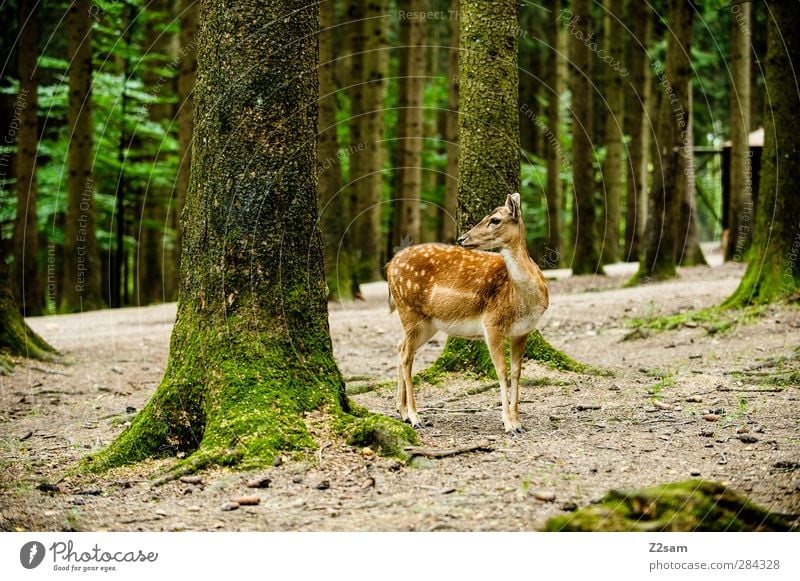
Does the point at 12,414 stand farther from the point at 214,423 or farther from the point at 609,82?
the point at 609,82

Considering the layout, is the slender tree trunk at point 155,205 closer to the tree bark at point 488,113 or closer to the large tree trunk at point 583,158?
the large tree trunk at point 583,158

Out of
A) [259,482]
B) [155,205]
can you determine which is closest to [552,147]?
[155,205]

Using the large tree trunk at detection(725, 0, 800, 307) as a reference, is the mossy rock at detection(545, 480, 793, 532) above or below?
below

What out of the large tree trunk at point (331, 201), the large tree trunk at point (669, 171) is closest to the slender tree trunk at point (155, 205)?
the large tree trunk at point (331, 201)

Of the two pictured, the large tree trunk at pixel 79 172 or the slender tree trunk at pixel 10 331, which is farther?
the large tree trunk at pixel 79 172

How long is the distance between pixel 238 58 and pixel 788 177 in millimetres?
7794

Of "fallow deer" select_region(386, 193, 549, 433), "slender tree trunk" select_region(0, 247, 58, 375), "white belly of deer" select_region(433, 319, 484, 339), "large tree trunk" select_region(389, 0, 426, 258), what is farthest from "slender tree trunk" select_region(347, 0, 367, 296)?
"white belly of deer" select_region(433, 319, 484, 339)

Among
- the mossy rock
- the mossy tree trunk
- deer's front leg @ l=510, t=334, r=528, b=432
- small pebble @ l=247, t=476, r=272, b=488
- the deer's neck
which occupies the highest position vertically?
the mossy tree trunk

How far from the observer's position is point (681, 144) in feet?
57.2

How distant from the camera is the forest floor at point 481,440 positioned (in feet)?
16.6

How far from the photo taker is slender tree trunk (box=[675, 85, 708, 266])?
17891mm

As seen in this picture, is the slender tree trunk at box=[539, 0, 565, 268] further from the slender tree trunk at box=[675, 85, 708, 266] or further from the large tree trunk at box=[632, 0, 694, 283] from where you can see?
the large tree trunk at box=[632, 0, 694, 283]

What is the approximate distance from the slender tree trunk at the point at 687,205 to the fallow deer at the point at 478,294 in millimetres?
11513
